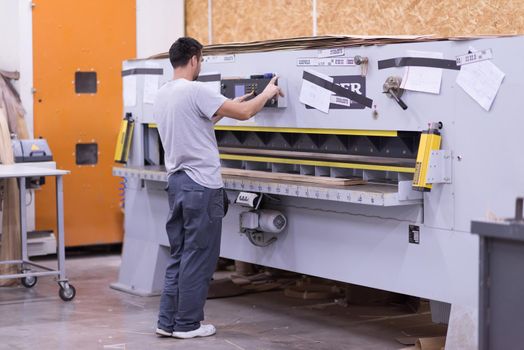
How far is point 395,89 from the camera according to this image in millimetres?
→ 3979

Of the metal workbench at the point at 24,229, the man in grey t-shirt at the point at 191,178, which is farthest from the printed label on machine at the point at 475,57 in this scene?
the metal workbench at the point at 24,229

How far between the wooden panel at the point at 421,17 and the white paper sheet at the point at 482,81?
1241mm

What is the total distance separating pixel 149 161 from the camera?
5891mm

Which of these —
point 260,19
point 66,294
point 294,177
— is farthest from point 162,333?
point 260,19

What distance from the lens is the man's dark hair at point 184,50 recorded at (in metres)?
4.57

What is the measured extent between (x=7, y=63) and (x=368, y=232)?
3929 millimetres

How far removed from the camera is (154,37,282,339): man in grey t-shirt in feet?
14.7

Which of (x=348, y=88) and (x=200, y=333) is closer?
(x=348, y=88)

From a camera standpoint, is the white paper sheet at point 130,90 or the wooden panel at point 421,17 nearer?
the wooden panel at point 421,17

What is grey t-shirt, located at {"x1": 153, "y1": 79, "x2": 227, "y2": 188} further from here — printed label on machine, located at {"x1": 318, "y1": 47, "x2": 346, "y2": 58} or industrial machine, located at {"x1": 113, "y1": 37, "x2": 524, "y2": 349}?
printed label on machine, located at {"x1": 318, "y1": 47, "x2": 346, "y2": 58}

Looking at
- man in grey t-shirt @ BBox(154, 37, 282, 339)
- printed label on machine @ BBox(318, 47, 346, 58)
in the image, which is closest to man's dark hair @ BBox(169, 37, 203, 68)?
man in grey t-shirt @ BBox(154, 37, 282, 339)

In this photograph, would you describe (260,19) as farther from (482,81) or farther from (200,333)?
(482,81)

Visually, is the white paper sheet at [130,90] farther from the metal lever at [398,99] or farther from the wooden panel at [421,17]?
the metal lever at [398,99]

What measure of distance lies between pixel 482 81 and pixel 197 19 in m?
4.31
